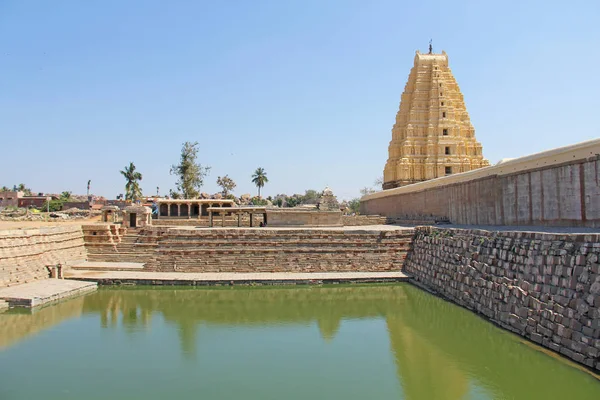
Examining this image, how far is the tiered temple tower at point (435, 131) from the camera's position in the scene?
3136cm

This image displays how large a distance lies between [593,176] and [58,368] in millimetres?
12804

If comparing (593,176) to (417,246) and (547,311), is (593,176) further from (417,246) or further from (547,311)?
(417,246)

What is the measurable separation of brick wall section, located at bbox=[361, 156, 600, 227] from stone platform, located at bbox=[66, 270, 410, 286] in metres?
4.00

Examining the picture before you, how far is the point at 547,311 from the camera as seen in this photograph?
973 cm

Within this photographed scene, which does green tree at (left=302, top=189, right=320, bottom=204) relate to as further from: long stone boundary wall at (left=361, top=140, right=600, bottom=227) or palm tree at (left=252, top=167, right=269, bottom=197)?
long stone boundary wall at (left=361, top=140, right=600, bottom=227)

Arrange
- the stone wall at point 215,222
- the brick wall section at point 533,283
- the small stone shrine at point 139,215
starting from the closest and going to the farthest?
the brick wall section at point 533,283 < the small stone shrine at point 139,215 < the stone wall at point 215,222

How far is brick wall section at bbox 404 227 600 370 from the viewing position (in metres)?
8.68

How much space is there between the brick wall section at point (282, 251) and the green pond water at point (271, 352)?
3129mm

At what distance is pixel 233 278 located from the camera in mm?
17297

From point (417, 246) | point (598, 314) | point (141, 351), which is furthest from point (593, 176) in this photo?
point (141, 351)

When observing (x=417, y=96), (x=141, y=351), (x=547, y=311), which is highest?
(x=417, y=96)

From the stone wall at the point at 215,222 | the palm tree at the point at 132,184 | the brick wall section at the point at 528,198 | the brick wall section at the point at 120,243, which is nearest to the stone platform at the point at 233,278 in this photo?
the brick wall section at the point at 120,243

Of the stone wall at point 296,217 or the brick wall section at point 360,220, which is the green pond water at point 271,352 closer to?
the stone wall at point 296,217

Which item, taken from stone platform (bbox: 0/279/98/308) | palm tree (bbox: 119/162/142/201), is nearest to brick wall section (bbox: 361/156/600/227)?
stone platform (bbox: 0/279/98/308)
